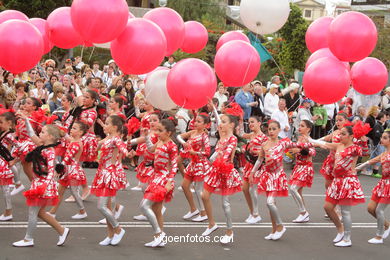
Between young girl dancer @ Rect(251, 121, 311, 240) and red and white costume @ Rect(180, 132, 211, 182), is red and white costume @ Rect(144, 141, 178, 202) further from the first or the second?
young girl dancer @ Rect(251, 121, 311, 240)

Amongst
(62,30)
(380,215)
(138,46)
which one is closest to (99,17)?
(138,46)

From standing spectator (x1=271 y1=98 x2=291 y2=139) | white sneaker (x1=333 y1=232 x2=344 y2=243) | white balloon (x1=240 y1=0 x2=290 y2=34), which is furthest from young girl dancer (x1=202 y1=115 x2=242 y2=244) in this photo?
standing spectator (x1=271 y1=98 x2=291 y2=139)

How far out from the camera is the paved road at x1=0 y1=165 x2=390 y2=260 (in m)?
6.67

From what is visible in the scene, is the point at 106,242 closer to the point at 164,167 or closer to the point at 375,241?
the point at 164,167

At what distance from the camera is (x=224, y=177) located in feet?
24.6

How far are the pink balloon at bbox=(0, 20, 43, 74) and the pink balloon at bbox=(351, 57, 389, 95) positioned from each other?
4.95 m

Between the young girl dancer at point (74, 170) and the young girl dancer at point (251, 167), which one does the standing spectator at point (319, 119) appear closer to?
the young girl dancer at point (251, 167)

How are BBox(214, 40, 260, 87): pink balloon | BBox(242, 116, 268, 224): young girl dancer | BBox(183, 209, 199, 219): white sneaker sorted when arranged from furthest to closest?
BBox(183, 209, 199, 219): white sneaker → BBox(242, 116, 268, 224): young girl dancer → BBox(214, 40, 260, 87): pink balloon

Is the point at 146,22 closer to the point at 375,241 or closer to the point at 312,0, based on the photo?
the point at 375,241

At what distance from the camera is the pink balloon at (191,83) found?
772 centimetres

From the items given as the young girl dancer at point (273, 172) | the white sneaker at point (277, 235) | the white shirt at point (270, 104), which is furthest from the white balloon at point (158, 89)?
the white shirt at point (270, 104)

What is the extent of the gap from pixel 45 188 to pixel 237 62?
137 inches

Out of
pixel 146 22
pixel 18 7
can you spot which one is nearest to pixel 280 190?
pixel 146 22

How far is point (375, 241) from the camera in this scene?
779 centimetres
